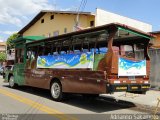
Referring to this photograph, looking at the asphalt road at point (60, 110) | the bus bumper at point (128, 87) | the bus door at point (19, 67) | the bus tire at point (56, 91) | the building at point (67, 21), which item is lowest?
the asphalt road at point (60, 110)

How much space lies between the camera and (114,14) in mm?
30219

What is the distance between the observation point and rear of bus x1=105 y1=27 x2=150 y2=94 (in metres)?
9.76

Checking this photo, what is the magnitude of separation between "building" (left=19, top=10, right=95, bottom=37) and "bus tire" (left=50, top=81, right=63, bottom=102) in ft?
46.4

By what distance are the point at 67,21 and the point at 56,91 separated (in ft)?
64.4

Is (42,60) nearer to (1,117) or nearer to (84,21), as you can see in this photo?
(1,117)

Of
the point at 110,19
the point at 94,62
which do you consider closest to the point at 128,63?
the point at 94,62

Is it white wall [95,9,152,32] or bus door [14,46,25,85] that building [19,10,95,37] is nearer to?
white wall [95,9,152,32]

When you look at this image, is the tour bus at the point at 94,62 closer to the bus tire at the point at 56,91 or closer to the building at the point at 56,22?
the bus tire at the point at 56,91

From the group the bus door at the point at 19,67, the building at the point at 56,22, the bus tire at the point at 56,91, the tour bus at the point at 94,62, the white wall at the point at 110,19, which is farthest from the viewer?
the building at the point at 56,22

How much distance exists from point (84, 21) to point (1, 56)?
1845 inches

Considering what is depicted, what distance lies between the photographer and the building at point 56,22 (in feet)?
95.2

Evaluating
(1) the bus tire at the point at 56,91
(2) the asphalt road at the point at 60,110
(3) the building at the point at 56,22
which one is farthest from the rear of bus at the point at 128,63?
(3) the building at the point at 56,22

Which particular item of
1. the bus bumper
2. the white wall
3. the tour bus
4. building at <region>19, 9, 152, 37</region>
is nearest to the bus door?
the tour bus

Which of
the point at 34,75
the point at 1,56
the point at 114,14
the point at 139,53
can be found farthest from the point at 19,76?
the point at 1,56
